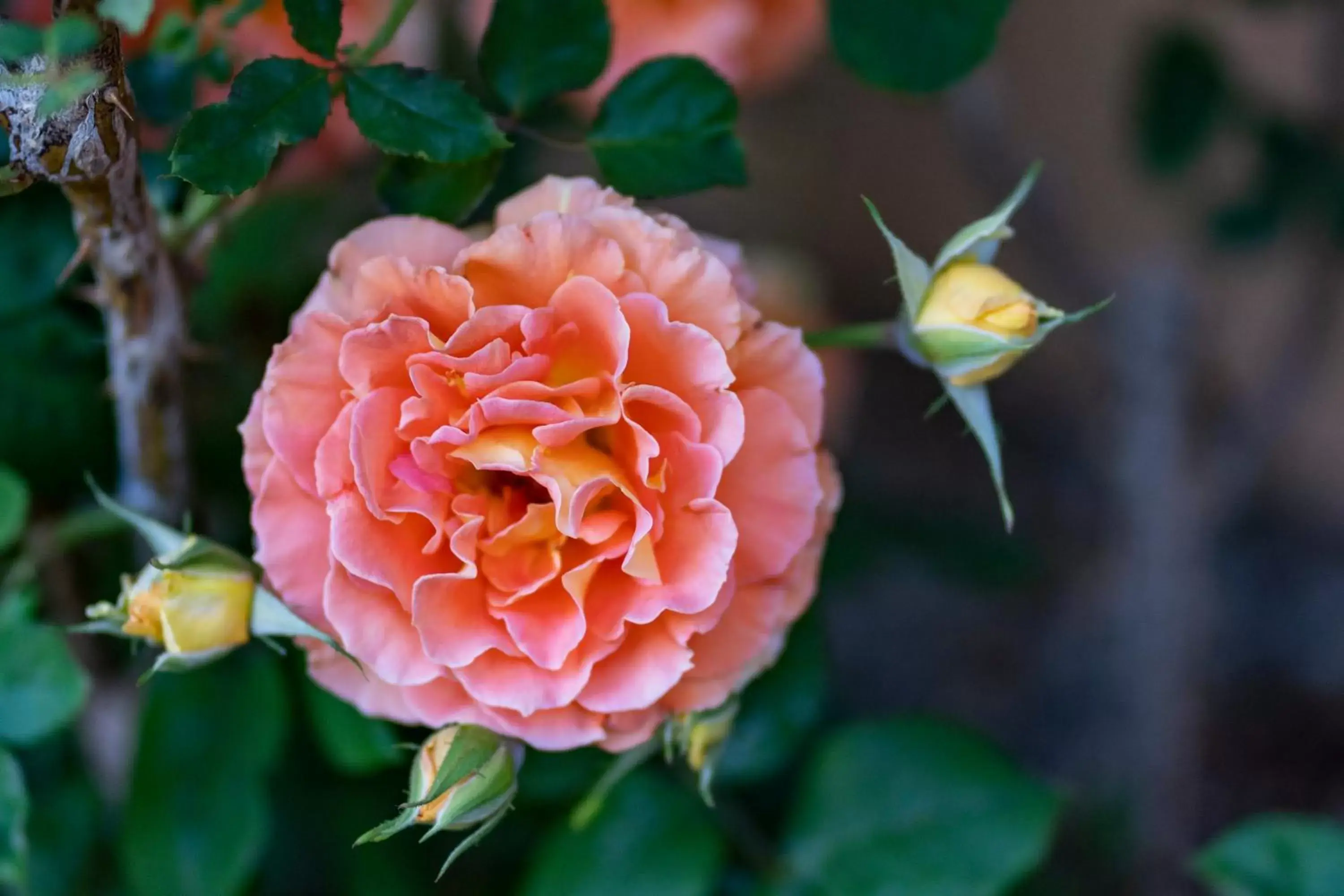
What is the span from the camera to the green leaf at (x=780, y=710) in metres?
0.55

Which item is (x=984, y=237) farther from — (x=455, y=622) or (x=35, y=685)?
(x=35, y=685)

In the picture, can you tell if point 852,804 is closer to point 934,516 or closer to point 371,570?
point 371,570

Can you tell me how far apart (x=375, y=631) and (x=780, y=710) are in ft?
0.88

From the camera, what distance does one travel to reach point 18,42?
274 mm

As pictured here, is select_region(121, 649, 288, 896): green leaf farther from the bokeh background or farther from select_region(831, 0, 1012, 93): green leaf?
select_region(831, 0, 1012, 93): green leaf

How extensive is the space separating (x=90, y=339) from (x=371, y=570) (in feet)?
0.63

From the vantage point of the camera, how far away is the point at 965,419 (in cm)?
39

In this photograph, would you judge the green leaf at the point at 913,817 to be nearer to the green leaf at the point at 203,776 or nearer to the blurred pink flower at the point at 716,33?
the green leaf at the point at 203,776

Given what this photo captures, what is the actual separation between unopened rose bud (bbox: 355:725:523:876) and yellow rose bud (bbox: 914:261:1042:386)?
0.62ft

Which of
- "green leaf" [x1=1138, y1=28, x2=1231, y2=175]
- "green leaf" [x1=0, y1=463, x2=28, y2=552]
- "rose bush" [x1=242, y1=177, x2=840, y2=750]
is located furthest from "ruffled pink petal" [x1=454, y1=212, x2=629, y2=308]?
"green leaf" [x1=1138, y1=28, x2=1231, y2=175]

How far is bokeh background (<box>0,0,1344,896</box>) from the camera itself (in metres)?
0.53

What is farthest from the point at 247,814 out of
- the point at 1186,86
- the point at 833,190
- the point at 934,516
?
the point at 833,190

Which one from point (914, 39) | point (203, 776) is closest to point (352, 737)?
point (203, 776)

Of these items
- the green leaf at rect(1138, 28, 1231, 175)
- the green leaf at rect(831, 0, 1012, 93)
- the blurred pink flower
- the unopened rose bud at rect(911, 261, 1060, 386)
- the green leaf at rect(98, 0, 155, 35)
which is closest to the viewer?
the green leaf at rect(98, 0, 155, 35)
